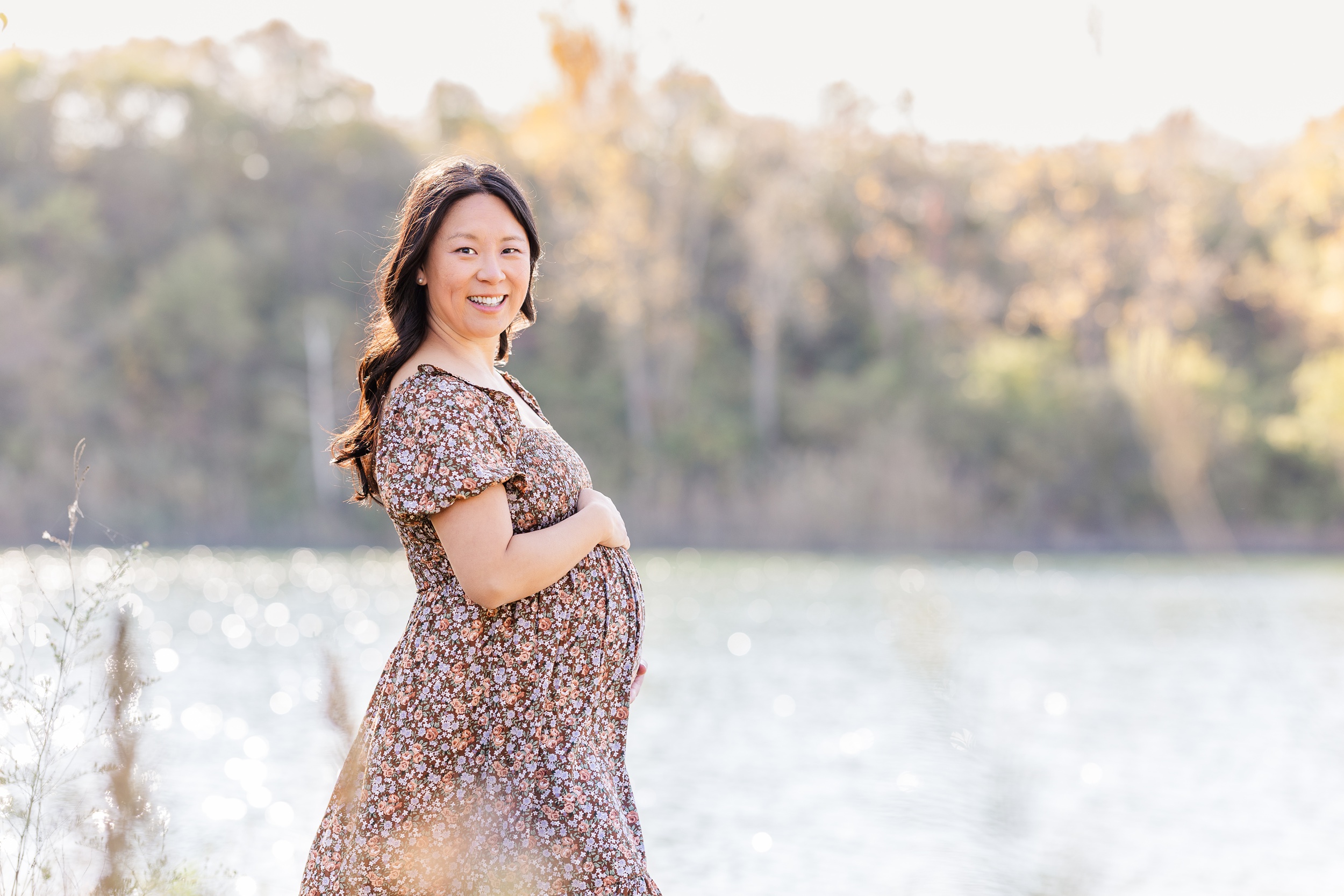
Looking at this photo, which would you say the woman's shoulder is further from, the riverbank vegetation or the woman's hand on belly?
the riverbank vegetation

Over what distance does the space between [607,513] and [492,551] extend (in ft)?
0.73

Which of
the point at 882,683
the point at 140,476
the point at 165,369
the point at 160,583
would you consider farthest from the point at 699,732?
the point at 165,369

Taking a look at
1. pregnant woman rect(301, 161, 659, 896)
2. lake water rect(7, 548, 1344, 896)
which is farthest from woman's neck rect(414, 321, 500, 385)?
lake water rect(7, 548, 1344, 896)

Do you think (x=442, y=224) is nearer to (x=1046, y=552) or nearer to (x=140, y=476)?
(x=1046, y=552)

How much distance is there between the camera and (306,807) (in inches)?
315

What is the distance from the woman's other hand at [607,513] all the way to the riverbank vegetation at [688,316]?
2456 centimetres

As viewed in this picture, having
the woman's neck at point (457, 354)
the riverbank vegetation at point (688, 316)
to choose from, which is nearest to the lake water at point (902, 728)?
the woman's neck at point (457, 354)

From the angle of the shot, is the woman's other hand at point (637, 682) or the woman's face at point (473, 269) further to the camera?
the woman's other hand at point (637, 682)

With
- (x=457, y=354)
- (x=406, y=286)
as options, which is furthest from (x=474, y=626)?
(x=406, y=286)

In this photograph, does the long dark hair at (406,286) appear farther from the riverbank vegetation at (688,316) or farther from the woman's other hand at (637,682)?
the riverbank vegetation at (688,316)

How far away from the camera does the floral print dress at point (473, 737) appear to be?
6.73ft

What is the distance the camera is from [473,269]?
2.15 meters

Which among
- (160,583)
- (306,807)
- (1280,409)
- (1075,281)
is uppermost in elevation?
(1075,281)

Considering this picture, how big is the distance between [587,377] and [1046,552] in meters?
12.4
